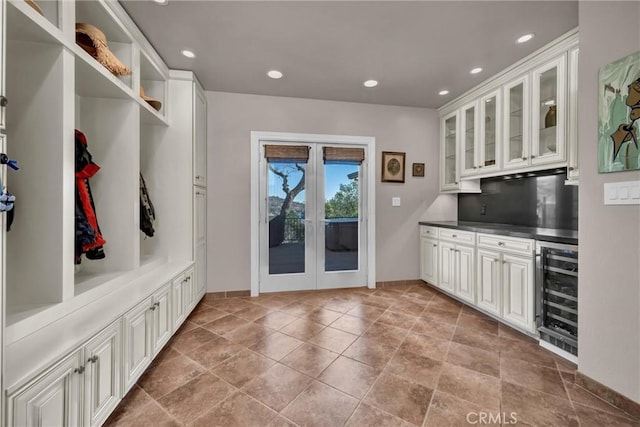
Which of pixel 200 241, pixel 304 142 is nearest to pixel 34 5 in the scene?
pixel 200 241

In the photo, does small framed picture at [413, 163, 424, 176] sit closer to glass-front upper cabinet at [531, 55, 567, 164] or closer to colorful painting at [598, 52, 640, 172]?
glass-front upper cabinet at [531, 55, 567, 164]

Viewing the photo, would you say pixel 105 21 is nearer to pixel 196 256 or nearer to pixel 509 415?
pixel 196 256

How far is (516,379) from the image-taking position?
177 cm

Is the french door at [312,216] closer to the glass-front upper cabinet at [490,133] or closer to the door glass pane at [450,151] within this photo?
the door glass pane at [450,151]

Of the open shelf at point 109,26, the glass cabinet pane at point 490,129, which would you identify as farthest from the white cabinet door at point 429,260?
the open shelf at point 109,26

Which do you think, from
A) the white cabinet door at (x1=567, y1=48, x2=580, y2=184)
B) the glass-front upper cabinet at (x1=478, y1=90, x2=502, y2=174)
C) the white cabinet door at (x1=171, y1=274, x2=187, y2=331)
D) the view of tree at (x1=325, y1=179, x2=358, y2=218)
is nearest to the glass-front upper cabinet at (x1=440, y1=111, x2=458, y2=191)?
the glass-front upper cabinet at (x1=478, y1=90, x2=502, y2=174)

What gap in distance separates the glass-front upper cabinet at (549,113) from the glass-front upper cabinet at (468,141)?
71 centimetres

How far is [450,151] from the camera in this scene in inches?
147

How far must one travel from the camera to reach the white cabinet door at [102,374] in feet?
3.95

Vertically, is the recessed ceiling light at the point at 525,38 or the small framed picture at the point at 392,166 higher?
the recessed ceiling light at the point at 525,38

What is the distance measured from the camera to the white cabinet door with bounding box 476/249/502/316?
8.44 ft

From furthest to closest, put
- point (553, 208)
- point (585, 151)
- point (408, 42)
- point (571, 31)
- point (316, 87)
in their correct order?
A: point (316, 87)
point (553, 208)
point (408, 42)
point (571, 31)
point (585, 151)

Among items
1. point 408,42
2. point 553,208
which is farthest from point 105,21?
point 553,208

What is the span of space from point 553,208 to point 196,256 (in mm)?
3658
